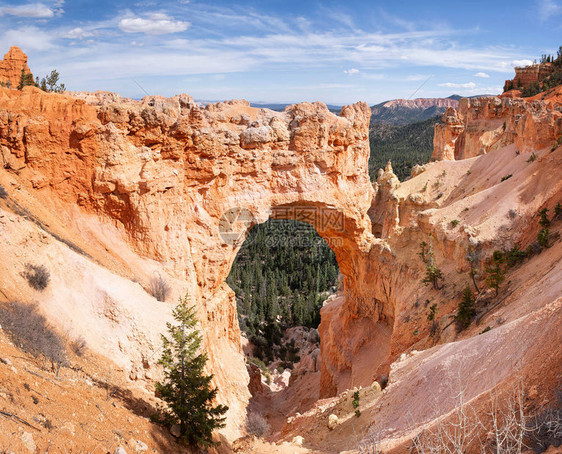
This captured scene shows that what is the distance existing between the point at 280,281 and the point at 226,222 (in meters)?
35.9

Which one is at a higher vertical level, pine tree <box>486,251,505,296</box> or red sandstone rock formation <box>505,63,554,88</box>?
red sandstone rock formation <box>505,63,554,88</box>

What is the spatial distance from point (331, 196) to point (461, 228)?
6.88 metres

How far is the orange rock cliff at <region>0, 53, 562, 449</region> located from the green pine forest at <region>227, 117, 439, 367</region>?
15542mm

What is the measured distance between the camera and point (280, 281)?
180ft

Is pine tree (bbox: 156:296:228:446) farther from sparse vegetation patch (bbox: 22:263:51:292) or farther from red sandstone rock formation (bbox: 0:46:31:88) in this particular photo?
red sandstone rock formation (bbox: 0:46:31:88)

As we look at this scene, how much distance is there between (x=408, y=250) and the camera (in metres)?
23.3

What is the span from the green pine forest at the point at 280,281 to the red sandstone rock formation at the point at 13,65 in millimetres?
31491

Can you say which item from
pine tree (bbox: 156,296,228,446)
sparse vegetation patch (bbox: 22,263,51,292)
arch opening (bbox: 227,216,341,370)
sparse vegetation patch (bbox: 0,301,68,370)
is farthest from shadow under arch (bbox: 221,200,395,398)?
sparse vegetation patch (bbox: 0,301,68,370)

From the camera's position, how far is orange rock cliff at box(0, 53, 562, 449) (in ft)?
43.8

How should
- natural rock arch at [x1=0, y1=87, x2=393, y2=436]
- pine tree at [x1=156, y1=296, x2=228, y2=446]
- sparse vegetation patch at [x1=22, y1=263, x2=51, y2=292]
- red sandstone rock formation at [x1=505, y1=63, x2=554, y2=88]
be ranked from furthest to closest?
red sandstone rock formation at [x1=505, y1=63, x2=554, y2=88], natural rock arch at [x1=0, y1=87, x2=393, y2=436], sparse vegetation patch at [x1=22, y1=263, x2=51, y2=292], pine tree at [x1=156, y1=296, x2=228, y2=446]

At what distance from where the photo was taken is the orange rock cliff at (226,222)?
43.8 feet

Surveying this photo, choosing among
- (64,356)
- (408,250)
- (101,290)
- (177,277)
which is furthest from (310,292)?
(64,356)

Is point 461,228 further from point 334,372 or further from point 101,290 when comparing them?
A: point 101,290

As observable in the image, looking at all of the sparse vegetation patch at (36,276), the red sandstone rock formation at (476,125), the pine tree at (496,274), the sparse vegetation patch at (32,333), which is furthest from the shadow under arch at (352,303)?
the red sandstone rock formation at (476,125)
